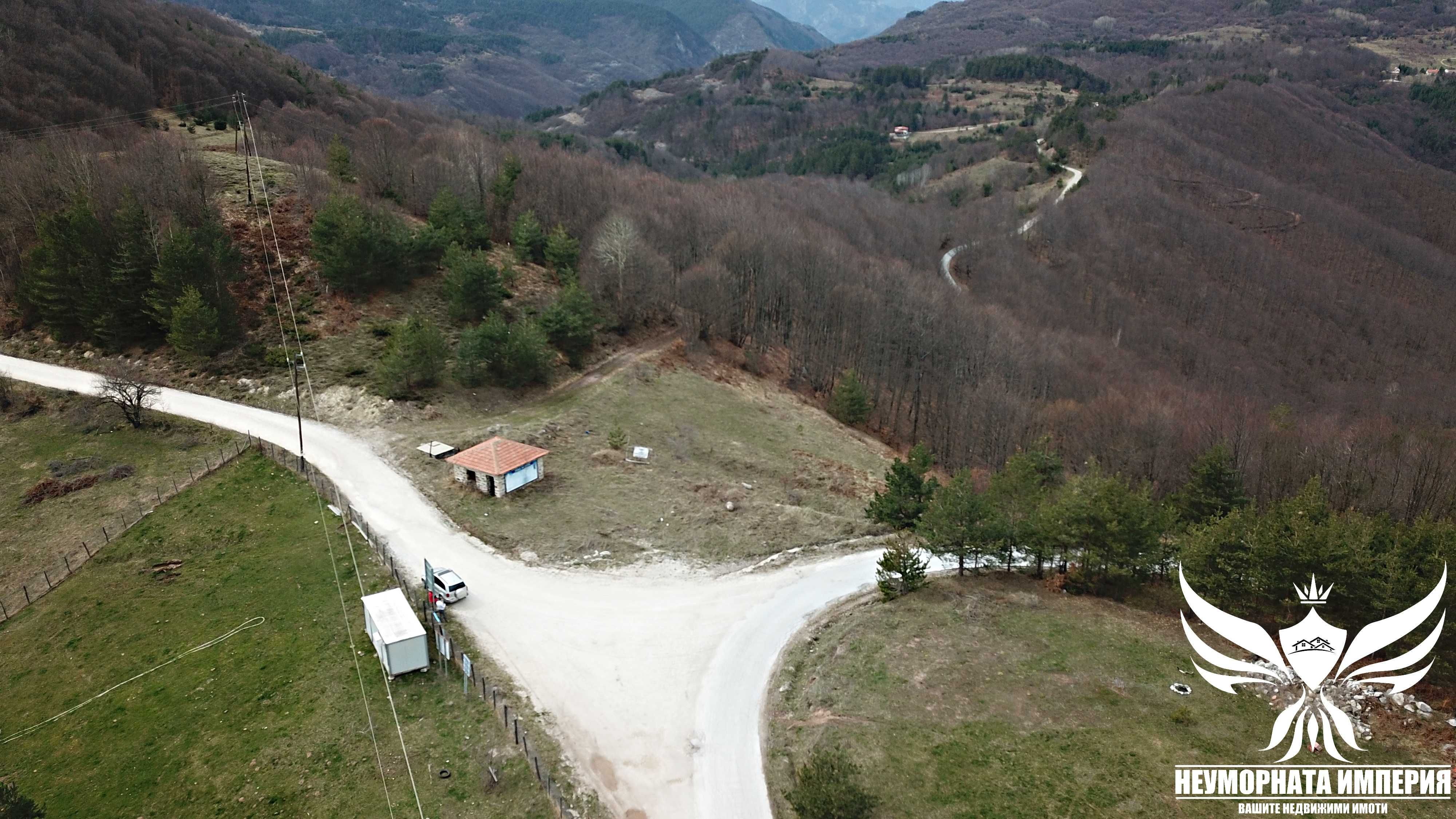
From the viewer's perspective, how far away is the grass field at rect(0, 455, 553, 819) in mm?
21734

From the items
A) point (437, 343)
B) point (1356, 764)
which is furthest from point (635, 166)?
point (1356, 764)

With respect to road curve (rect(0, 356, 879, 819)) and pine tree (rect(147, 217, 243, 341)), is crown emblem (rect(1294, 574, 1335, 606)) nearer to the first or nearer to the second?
road curve (rect(0, 356, 879, 819))

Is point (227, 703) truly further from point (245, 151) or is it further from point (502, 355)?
point (245, 151)

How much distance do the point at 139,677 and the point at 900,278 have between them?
75344 millimetres

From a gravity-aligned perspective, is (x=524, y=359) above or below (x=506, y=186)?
below

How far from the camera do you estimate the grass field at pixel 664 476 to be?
123 feet

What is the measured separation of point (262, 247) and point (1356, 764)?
235ft

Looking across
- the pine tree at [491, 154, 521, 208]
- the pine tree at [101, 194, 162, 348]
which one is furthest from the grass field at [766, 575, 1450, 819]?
the pine tree at [491, 154, 521, 208]

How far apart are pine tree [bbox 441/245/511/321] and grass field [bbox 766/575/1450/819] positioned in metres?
40.4

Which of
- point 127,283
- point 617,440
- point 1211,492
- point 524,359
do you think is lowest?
point 1211,492

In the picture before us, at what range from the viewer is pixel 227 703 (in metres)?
25.0

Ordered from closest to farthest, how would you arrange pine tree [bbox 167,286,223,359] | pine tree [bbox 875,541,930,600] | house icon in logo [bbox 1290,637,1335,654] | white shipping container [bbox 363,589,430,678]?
house icon in logo [bbox 1290,637,1335,654], white shipping container [bbox 363,589,430,678], pine tree [bbox 875,541,930,600], pine tree [bbox 167,286,223,359]

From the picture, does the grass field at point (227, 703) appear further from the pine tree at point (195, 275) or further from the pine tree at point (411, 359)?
the pine tree at point (195, 275)
